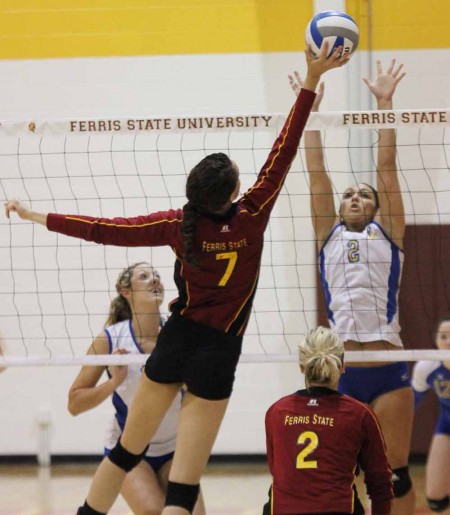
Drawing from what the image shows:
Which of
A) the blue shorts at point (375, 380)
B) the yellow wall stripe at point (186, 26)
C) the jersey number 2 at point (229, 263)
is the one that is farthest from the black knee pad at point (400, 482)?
the yellow wall stripe at point (186, 26)

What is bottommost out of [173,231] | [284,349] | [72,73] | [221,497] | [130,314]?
[221,497]

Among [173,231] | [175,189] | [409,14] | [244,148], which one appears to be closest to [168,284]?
[175,189]

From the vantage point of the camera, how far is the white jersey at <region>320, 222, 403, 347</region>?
5.72 meters

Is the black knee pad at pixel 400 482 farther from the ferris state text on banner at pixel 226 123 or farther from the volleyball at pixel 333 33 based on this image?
the volleyball at pixel 333 33

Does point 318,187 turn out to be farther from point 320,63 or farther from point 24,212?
point 24,212

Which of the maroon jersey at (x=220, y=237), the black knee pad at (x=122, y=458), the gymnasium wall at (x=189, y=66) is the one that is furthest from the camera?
the gymnasium wall at (x=189, y=66)

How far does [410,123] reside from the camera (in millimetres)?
5348

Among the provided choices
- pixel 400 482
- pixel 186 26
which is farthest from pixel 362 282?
pixel 186 26

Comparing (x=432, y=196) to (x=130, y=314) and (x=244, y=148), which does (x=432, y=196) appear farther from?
(x=130, y=314)

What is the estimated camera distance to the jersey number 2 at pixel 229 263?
14.0 ft

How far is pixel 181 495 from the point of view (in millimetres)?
4285

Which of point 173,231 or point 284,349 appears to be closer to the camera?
point 173,231

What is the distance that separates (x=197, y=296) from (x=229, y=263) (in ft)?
0.70

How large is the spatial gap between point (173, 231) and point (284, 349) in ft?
13.5
